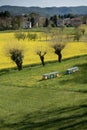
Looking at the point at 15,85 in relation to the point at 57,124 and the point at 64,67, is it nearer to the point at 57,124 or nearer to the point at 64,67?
the point at 64,67

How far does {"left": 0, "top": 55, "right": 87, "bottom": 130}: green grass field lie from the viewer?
18.4m

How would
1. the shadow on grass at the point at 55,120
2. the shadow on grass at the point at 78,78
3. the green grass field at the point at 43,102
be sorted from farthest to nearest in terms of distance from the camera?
the shadow on grass at the point at 78,78 → the green grass field at the point at 43,102 → the shadow on grass at the point at 55,120

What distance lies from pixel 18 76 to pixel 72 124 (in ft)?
64.1

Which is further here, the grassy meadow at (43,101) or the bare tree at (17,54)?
the bare tree at (17,54)

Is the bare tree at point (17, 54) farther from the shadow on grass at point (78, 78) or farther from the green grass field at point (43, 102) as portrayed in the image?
the shadow on grass at point (78, 78)

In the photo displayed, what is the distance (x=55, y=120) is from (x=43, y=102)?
4973mm

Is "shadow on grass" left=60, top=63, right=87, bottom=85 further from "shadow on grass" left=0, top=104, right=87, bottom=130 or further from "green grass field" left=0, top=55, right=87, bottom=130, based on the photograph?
"shadow on grass" left=0, top=104, right=87, bottom=130

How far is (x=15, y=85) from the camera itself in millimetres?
31516

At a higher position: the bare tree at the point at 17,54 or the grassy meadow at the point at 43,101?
the grassy meadow at the point at 43,101

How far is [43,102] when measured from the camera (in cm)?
2375

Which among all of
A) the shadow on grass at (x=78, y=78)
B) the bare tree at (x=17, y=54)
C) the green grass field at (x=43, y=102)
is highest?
the green grass field at (x=43, y=102)

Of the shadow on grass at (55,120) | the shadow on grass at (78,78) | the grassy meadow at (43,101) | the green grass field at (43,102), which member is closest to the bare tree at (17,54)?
the grassy meadow at (43,101)

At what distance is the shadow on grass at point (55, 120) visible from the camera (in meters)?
17.6

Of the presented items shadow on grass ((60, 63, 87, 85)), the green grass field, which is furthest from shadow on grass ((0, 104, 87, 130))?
shadow on grass ((60, 63, 87, 85))
